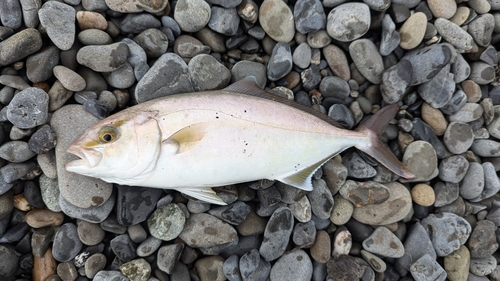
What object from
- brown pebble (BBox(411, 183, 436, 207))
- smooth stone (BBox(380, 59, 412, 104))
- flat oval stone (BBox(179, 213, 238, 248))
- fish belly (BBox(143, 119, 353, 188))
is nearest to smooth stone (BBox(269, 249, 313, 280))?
flat oval stone (BBox(179, 213, 238, 248))

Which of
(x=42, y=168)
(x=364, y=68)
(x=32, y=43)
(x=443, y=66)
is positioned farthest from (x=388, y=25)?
(x=42, y=168)

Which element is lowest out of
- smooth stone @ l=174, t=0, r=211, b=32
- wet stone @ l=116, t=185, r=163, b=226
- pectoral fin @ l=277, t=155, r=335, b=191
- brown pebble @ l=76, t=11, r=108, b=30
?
wet stone @ l=116, t=185, r=163, b=226

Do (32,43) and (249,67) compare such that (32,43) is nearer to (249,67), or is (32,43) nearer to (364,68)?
(249,67)

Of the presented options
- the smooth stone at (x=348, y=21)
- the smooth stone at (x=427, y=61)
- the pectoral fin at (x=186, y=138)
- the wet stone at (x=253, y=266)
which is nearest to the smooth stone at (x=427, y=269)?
the wet stone at (x=253, y=266)

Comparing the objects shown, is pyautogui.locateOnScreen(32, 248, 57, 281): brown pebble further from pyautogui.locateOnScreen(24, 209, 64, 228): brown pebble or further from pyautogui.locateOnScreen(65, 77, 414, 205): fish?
pyautogui.locateOnScreen(65, 77, 414, 205): fish

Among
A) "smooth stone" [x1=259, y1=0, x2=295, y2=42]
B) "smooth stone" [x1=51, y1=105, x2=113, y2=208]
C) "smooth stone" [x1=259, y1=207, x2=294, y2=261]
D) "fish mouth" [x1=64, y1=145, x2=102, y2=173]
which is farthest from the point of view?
"smooth stone" [x1=259, y1=0, x2=295, y2=42]

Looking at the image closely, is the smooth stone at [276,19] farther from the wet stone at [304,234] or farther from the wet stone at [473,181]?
the wet stone at [473,181]
